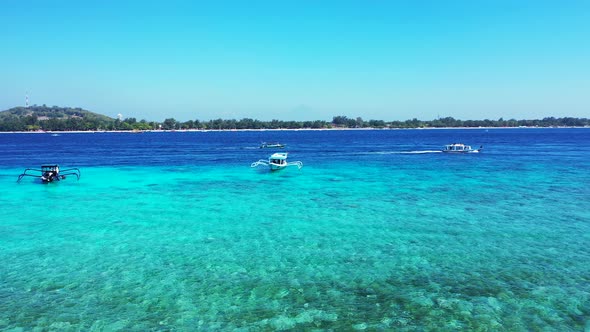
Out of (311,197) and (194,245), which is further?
(311,197)

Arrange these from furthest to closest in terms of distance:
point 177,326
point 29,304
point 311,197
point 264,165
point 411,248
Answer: point 264,165 → point 311,197 → point 411,248 → point 29,304 → point 177,326

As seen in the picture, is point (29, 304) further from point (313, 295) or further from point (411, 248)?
point (411, 248)

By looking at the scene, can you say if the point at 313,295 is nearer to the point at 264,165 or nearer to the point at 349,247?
the point at 349,247

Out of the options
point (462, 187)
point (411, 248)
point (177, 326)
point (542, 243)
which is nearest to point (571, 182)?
point (462, 187)

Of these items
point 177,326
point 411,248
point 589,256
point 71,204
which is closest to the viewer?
point 177,326

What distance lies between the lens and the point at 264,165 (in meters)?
71.3

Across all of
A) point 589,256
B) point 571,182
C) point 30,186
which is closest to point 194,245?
point 589,256

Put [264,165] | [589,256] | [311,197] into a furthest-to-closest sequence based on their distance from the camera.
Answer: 1. [264,165]
2. [311,197]
3. [589,256]

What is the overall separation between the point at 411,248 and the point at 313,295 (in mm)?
8142

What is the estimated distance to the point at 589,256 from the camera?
2075cm

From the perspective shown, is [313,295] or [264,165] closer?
[313,295]

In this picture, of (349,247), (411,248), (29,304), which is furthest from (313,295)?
(29,304)

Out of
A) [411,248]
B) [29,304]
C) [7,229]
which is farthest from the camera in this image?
[7,229]

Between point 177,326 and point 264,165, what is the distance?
57489 millimetres
